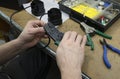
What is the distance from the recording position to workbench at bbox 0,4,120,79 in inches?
31.1

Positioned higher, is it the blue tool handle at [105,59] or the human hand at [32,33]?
the human hand at [32,33]

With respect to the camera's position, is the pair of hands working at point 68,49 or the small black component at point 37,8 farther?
the small black component at point 37,8

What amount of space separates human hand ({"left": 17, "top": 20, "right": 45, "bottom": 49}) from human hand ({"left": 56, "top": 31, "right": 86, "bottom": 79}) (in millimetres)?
157

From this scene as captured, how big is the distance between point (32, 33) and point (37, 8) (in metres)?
0.18

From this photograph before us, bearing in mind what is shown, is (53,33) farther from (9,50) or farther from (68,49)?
(9,50)

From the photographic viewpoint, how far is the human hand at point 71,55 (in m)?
0.73

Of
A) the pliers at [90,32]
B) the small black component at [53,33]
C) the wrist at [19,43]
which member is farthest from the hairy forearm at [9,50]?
the pliers at [90,32]

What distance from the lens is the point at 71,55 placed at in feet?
2.49

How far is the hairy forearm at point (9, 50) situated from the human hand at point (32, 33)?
3cm

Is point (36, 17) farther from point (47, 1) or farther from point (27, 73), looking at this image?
point (27, 73)

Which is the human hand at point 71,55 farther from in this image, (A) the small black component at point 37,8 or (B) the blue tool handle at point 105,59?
(A) the small black component at point 37,8

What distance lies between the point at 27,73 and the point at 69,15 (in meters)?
0.36

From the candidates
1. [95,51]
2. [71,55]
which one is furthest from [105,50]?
[71,55]

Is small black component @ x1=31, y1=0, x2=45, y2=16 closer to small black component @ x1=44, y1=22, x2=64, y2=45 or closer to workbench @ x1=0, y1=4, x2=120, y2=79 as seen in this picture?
workbench @ x1=0, y1=4, x2=120, y2=79
